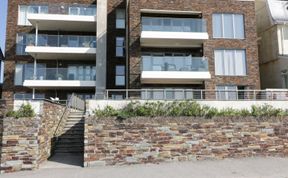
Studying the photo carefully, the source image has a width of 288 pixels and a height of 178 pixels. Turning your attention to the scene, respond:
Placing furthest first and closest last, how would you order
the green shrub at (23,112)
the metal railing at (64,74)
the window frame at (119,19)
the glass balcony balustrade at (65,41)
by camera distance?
the window frame at (119,19), the glass balcony balustrade at (65,41), the metal railing at (64,74), the green shrub at (23,112)

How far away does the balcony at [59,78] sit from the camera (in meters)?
21.8

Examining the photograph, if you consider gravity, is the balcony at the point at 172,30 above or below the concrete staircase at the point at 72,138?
above

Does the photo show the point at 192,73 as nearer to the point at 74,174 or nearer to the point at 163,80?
the point at 163,80

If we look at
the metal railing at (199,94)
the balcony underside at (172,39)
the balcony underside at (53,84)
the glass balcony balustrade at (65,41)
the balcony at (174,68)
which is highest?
the glass balcony balustrade at (65,41)

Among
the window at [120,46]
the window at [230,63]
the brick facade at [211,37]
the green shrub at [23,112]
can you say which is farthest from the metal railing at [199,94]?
the green shrub at [23,112]

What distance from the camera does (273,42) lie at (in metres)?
22.7

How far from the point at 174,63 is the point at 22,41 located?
14309 mm

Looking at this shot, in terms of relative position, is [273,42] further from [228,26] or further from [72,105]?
[72,105]

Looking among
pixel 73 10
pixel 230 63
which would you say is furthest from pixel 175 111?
pixel 73 10

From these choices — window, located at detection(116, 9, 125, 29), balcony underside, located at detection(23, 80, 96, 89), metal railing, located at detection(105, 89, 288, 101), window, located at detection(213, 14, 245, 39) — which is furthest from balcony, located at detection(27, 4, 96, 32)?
window, located at detection(213, 14, 245, 39)

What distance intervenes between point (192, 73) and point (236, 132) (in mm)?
7703

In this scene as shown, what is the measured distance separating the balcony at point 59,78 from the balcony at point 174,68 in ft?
17.6

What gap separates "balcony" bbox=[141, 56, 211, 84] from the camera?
63.5 feet

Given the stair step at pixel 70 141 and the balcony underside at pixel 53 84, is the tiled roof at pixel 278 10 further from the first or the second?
the stair step at pixel 70 141
